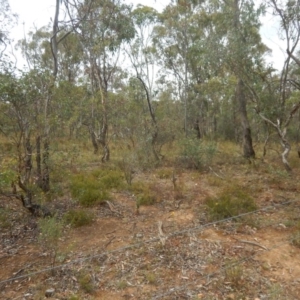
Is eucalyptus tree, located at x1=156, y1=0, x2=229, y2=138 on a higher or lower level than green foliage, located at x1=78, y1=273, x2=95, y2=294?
higher

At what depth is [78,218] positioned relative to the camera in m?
5.77

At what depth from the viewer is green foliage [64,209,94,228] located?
571 centimetres

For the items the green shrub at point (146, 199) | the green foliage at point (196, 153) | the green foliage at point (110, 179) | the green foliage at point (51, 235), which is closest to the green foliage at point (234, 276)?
the green foliage at point (51, 235)

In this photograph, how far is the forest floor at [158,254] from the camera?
3916 millimetres

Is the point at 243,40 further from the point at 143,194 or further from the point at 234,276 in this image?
the point at 234,276

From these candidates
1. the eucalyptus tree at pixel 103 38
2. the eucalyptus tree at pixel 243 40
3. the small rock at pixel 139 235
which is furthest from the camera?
the eucalyptus tree at pixel 103 38

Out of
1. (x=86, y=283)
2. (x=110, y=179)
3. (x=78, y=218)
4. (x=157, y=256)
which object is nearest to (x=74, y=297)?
(x=86, y=283)

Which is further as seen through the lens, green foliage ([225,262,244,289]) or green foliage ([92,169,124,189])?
green foliage ([92,169,124,189])

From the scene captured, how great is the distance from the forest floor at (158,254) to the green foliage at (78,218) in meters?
0.14

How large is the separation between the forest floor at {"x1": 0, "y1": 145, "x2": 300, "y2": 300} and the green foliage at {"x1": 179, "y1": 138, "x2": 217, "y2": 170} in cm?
313

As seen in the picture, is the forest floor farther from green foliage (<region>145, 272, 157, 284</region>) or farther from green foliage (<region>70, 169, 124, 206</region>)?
green foliage (<region>70, 169, 124, 206</region>)

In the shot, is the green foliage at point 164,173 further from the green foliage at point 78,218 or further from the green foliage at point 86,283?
the green foliage at point 86,283

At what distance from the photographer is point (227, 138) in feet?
63.6

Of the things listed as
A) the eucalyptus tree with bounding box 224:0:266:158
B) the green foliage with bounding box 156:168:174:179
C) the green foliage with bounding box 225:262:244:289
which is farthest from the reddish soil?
the eucalyptus tree with bounding box 224:0:266:158
